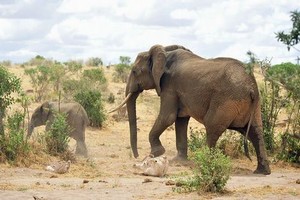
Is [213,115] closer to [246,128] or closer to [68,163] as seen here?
[246,128]

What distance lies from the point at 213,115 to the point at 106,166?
2249 millimetres

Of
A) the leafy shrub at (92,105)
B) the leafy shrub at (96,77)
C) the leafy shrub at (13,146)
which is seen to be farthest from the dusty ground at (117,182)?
the leafy shrub at (96,77)

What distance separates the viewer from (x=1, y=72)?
13.0 meters

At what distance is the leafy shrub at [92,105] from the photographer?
2008 cm

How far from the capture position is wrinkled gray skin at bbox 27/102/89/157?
15742 millimetres

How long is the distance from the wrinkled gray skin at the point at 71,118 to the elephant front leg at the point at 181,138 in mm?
2264

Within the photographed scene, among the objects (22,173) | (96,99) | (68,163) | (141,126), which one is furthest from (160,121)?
(141,126)

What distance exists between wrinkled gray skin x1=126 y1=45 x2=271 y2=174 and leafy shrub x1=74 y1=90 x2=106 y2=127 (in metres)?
5.33

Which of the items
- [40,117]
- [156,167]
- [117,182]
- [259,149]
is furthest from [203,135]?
[117,182]

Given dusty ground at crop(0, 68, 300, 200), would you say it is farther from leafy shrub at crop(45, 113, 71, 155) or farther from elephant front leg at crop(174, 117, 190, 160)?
elephant front leg at crop(174, 117, 190, 160)

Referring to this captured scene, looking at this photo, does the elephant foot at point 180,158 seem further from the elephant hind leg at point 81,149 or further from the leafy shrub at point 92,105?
the leafy shrub at point 92,105

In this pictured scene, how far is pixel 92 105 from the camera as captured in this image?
20.3 m

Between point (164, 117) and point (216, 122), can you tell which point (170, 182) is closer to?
point (216, 122)

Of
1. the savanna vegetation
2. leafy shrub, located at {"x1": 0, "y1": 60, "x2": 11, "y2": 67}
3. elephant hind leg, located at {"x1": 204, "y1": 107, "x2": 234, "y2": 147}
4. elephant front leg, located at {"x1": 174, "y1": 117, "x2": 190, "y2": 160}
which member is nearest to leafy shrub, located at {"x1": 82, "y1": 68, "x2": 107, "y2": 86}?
the savanna vegetation
